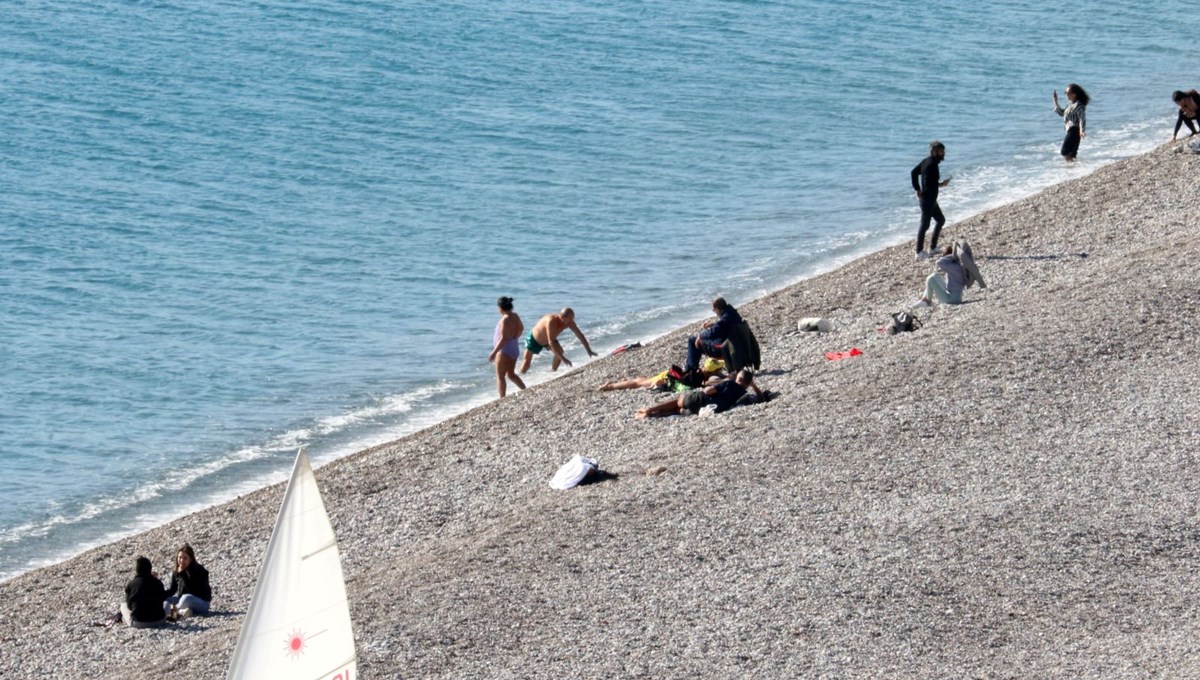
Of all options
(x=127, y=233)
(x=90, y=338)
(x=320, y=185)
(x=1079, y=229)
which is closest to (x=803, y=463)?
(x=1079, y=229)

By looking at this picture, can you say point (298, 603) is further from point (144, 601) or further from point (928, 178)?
point (928, 178)

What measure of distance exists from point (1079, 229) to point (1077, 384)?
8.04 meters

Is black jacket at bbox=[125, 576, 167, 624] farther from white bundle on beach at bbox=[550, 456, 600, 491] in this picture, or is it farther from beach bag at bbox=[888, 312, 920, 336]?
beach bag at bbox=[888, 312, 920, 336]

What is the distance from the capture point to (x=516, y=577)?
500 inches

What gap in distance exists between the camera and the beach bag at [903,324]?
18.5 metres

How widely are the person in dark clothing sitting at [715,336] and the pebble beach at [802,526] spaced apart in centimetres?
72

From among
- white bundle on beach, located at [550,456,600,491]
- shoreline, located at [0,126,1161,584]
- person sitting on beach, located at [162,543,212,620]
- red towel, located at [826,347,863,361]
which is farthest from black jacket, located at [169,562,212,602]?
red towel, located at [826,347,863,361]

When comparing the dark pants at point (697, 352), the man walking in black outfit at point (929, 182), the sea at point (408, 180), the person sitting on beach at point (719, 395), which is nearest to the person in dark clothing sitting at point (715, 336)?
the dark pants at point (697, 352)

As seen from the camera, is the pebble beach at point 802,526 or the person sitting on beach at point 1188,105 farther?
the person sitting on beach at point 1188,105

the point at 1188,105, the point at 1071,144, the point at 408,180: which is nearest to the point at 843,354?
the point at 1188,105

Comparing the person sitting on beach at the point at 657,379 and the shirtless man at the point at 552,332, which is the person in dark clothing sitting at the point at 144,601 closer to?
the person sitting on beach at the point at 657,379

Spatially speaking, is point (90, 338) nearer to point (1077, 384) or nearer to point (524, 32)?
point (1077, 384)

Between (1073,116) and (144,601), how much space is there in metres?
19.8

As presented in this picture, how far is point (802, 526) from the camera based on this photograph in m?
13.1
